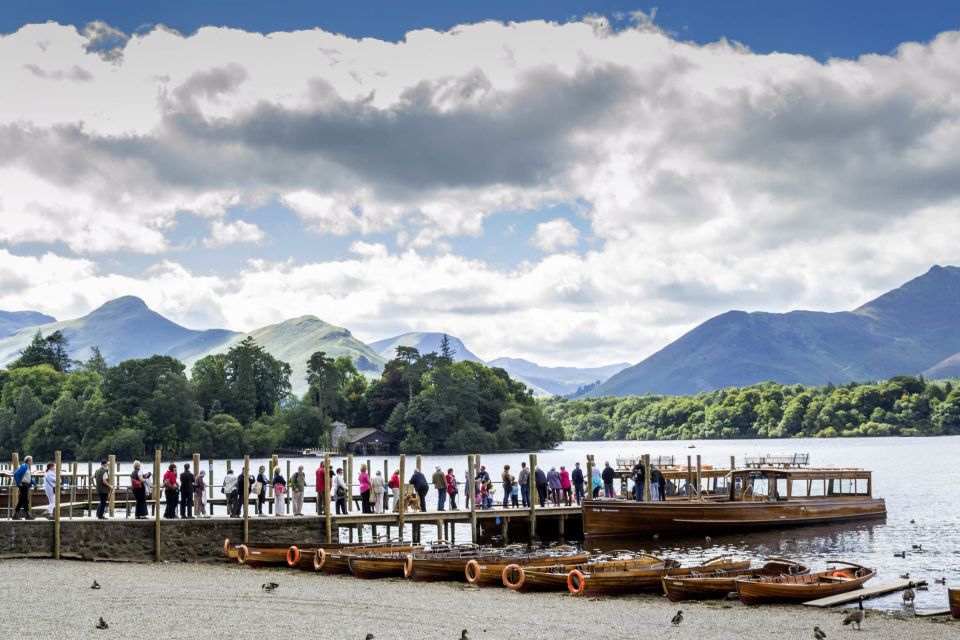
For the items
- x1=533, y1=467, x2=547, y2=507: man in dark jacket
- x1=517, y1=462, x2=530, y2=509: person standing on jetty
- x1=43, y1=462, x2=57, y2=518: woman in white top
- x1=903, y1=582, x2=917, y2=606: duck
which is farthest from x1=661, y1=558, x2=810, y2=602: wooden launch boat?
x1=43, y1=462, x2=57, y2=518: woman in white top

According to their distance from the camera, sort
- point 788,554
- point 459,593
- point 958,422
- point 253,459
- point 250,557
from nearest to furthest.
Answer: point 459,593 < point 250,557 < point 788,554 < point 253,459 < point 958,422

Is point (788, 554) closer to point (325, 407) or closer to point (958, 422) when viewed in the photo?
point (325, 407)

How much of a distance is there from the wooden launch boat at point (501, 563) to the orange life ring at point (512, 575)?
0.15m

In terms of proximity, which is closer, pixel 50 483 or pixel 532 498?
pixel 50 483

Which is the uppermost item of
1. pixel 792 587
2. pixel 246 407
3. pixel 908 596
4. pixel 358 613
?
pixel 246 407

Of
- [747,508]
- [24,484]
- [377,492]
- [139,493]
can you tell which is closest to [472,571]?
[377,492]

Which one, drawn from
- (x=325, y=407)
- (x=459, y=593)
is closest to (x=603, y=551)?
(x=459, y=593)

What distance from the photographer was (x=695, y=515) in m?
43.9

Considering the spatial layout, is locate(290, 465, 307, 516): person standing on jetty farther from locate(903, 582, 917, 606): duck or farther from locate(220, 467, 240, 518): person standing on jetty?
locate(903, 582, 917, 606): duck

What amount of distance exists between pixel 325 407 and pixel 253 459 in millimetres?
24044

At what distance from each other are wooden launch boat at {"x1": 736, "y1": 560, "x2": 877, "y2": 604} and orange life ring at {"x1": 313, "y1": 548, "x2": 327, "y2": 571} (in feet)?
41.8

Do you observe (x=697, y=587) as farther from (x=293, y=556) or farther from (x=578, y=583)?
(x=293, y=556)

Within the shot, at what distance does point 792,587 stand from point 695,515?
1807 centimetres

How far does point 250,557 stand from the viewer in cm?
3212
